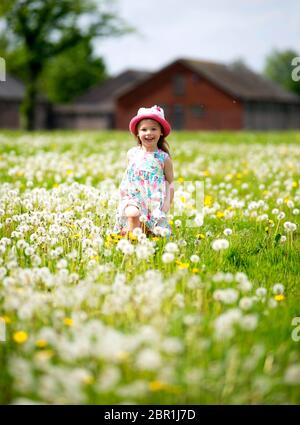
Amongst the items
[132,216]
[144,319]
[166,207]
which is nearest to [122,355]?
[144,319]

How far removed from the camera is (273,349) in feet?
11.1

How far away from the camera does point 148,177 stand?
6180 mm

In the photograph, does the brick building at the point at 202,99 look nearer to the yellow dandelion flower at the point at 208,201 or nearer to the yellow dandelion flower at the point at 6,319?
the yellow dandelion flower at the point at 208,201

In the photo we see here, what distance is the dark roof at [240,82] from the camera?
51.9 meters

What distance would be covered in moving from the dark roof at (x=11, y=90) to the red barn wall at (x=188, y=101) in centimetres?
1052

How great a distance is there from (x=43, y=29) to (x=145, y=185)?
127ft

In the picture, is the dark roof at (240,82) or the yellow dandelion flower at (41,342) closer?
the yellow dandelion flower at (41,342)

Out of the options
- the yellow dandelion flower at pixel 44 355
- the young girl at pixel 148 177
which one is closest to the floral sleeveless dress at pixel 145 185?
the young girl at pixel 148 177

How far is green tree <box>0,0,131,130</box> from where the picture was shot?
1634 inches

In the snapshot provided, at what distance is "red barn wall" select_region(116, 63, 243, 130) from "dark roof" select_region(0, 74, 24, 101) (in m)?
10.5

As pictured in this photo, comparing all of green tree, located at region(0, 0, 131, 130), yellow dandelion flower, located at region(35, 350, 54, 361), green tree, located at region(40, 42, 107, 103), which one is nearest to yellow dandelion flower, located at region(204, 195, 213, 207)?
yellow dandelion flower, located at region(35, 350, 54, 361)

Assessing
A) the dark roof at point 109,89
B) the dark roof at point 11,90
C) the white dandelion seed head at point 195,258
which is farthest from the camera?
the dark roof at point 109,89

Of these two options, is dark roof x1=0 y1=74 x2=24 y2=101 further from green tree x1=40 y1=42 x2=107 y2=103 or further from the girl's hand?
the girl's hand
